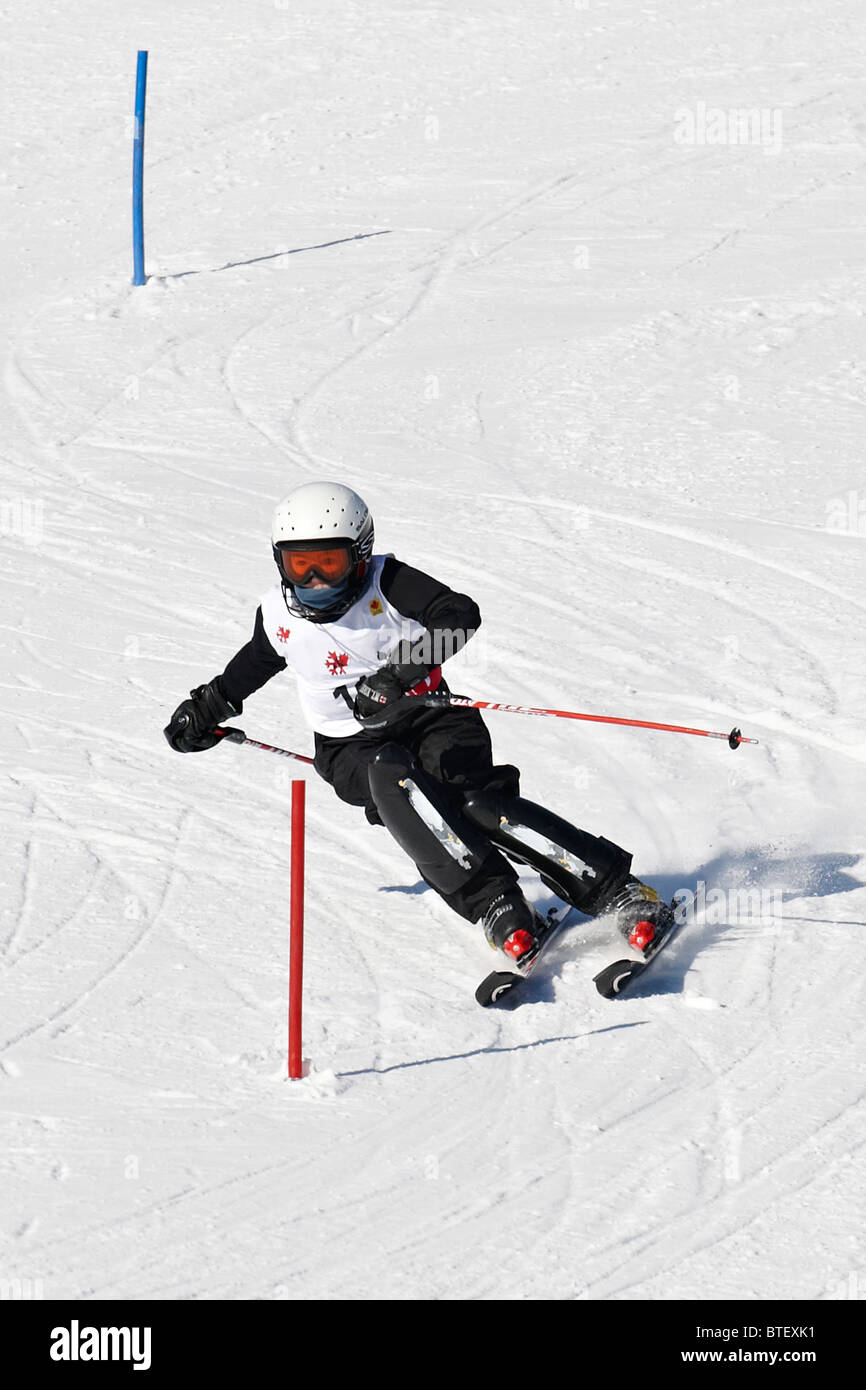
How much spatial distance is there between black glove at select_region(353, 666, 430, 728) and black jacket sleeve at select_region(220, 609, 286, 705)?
422 millimetres

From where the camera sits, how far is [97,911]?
6.64 meters

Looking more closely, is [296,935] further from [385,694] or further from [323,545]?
Answer: [323,545]

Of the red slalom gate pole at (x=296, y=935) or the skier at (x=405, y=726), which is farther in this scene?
the skier at (x=405, y=726)

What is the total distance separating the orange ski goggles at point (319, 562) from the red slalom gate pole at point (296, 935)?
1.07 m

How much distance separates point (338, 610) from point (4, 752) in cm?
266

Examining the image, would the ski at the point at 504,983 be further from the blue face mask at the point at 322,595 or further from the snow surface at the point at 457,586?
the blue face mask at the point at 322,595

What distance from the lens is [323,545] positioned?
19.7 ft

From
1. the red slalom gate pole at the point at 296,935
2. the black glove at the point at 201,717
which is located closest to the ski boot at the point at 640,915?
the red slalom gate pole at the point at 296,935

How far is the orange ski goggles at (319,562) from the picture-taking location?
601cm

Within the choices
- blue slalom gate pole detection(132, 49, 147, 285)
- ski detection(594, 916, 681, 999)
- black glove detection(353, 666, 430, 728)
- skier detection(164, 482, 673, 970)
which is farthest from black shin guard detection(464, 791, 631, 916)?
blue slalom gate pole detection(132, 49, 147, 285)

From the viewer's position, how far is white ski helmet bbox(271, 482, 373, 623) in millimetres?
5984

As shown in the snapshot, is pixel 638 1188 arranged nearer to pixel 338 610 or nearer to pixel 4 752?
pixel 338 610

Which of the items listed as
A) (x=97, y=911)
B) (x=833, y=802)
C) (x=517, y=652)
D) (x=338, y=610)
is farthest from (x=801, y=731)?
(x=97, y=911)

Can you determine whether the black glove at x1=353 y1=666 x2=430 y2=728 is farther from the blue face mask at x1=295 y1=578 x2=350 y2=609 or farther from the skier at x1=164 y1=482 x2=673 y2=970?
the blue face mask at x1=295 y1=578 x2=350 y2=609
